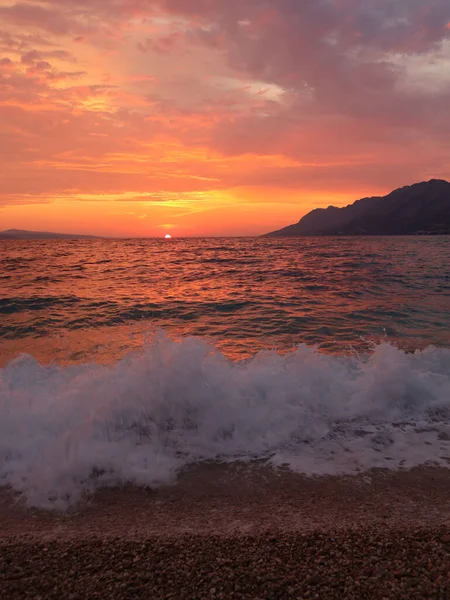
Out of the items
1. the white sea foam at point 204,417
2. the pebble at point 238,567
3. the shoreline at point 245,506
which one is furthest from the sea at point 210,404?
the pebble at point 238,567

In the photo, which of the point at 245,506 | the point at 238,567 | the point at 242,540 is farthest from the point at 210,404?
the point at 238,567

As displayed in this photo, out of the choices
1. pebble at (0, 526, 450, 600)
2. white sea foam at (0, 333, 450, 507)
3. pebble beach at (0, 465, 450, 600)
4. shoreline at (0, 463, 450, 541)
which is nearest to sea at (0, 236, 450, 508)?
white sea foam at (0, 333, 450, 507)

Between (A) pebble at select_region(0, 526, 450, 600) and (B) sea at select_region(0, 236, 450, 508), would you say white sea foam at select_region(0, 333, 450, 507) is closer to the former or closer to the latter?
(B) sea at select_region(0, 236, 450, 508)

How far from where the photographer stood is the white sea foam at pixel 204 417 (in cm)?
466

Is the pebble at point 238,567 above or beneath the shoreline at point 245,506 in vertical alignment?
above

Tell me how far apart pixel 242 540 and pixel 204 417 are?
2376 millimetres

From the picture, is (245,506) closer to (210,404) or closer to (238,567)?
(238,567)

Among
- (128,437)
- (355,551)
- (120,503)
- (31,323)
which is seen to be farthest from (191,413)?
(31,323)

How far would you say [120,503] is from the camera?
159 inches

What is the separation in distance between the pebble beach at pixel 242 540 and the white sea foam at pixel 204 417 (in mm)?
397

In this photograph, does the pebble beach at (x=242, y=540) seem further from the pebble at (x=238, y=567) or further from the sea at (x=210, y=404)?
the sea at (x=210, y=404)

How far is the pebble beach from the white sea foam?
1.30ft

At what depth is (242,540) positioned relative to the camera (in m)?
3.33

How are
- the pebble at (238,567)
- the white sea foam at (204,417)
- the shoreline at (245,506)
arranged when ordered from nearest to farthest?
the pebble at (238,567), the shoreline at (245,506), the white sea foam at (204,417)
